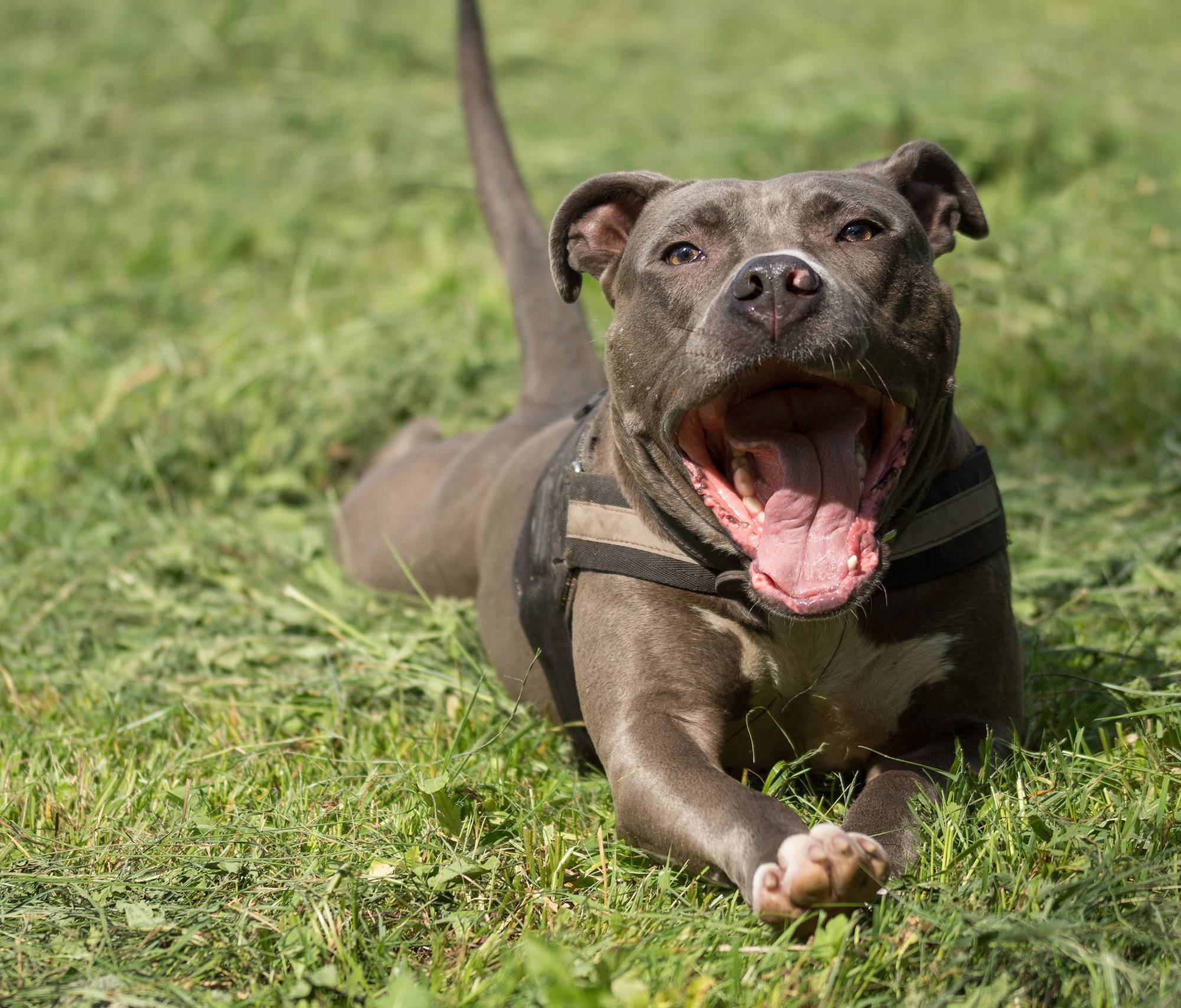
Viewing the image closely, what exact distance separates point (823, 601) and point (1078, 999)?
920 millimetres

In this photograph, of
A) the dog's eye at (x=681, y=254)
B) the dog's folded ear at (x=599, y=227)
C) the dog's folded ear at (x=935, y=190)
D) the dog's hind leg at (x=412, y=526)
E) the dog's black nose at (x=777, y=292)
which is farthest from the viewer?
the dog's hind leg at (x=412, y=526)

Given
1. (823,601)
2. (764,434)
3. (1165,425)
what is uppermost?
(764,434)

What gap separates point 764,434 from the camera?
3148 millimetres

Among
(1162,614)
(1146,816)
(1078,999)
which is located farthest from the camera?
(1162,614)

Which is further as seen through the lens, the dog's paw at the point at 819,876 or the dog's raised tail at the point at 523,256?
the dog's raised tail at the point at 523,256

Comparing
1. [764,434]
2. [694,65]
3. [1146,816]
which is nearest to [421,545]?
[764,434]

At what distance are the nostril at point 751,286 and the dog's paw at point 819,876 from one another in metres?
1.09

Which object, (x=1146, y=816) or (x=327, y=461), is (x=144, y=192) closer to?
(x=327, y=461)

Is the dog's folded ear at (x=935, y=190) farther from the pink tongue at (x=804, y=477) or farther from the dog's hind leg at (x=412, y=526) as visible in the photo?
the dog's hind leg at (x=412, y=526)

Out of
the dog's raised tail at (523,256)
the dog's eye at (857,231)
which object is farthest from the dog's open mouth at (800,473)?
the dog's raised tail at (523,256)

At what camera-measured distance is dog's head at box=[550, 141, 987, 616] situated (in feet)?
9.43

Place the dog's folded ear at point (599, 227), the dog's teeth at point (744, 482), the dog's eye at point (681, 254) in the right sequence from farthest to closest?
the dog's folded ear at point (599, 227) < the dog's eye at point (681, 254) < the dog's teeth at point (744, 482)

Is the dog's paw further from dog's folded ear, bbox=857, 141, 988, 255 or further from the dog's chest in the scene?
dog's folded ear, bbox=857, 141, 988, 255

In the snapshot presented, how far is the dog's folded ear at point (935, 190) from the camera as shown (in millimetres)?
3428
